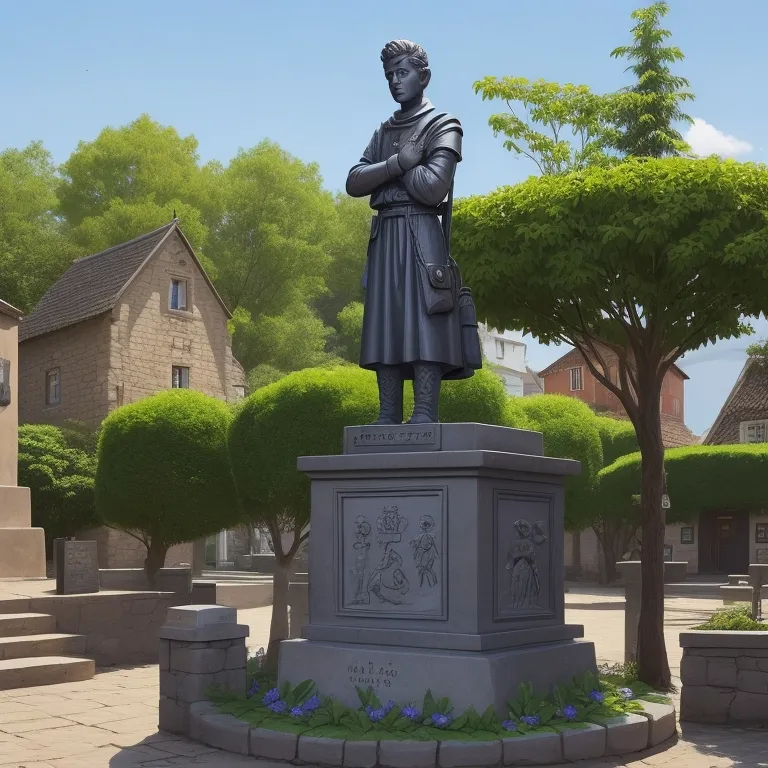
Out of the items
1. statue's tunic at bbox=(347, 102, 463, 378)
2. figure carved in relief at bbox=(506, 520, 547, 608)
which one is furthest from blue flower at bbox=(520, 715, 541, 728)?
statue's tunic at bbox=(347, 102, 463, 378)

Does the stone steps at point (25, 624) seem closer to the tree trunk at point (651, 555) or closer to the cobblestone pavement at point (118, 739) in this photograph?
the cobblestone pavement at point (118, 739)

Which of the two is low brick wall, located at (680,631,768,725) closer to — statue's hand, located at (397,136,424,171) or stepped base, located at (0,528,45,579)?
statue's hand, located at (397,136,424,171)

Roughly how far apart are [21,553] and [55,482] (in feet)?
38.2

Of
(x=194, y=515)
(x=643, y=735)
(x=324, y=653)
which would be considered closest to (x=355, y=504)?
(x=324, y=653)

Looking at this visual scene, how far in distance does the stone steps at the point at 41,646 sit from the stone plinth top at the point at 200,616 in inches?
155

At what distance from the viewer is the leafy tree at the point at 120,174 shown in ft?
138

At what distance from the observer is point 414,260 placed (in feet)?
28.2

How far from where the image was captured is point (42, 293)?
39.4 meters

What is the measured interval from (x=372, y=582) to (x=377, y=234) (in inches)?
109

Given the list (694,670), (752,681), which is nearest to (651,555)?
(694,670)

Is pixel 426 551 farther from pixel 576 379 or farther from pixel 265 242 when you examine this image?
pixel 576 379

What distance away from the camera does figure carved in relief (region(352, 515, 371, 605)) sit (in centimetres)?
823

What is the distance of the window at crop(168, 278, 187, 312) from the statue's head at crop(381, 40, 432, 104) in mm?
26099

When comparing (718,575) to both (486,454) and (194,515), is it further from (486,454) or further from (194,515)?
(486,454)
